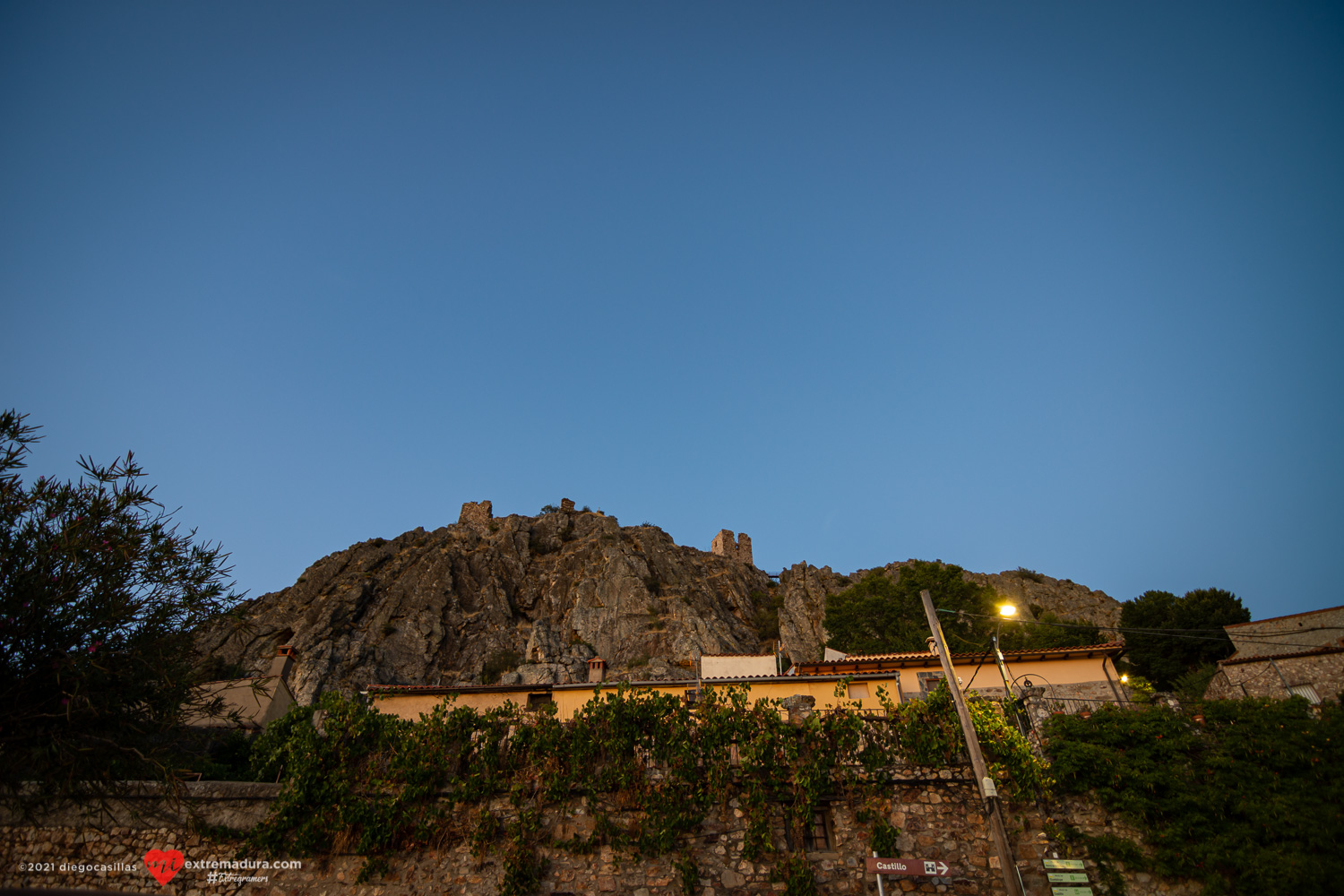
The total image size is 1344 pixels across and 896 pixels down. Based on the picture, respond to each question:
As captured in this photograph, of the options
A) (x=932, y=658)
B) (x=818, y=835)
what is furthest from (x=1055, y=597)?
(x=818, y=835)

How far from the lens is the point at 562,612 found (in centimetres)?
5491

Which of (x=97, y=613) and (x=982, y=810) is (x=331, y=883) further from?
(x=982, y=810)

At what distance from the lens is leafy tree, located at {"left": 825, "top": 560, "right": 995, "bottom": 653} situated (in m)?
33.5

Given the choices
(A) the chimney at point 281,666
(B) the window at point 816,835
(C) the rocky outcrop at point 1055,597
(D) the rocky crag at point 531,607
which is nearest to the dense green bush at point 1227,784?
(B) the window at point 816,835

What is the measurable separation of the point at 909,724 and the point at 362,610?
5078 cm

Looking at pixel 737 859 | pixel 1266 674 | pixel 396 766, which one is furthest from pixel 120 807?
pixel 1266 674

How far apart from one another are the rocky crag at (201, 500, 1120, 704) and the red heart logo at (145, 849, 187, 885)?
1077 inches

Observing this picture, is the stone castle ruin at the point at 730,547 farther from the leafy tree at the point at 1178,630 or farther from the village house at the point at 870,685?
the village house at the point at 870,685

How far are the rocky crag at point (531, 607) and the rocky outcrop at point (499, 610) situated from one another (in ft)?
0.44

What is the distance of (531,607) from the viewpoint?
57438mm

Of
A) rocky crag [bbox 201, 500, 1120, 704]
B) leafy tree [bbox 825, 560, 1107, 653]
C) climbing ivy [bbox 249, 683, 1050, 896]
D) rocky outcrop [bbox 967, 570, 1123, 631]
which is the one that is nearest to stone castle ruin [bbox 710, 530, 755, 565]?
rocky crag [bbox 201, 500, 1120, 704]

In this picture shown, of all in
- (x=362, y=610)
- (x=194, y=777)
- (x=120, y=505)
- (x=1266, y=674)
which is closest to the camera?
(x=120, y=505)

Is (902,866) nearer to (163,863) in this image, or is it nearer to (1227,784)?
(1227,784)

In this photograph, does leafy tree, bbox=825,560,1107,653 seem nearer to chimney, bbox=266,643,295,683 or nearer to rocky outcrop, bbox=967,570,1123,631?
rocky outcrop, bbox=967,570,1123,631
